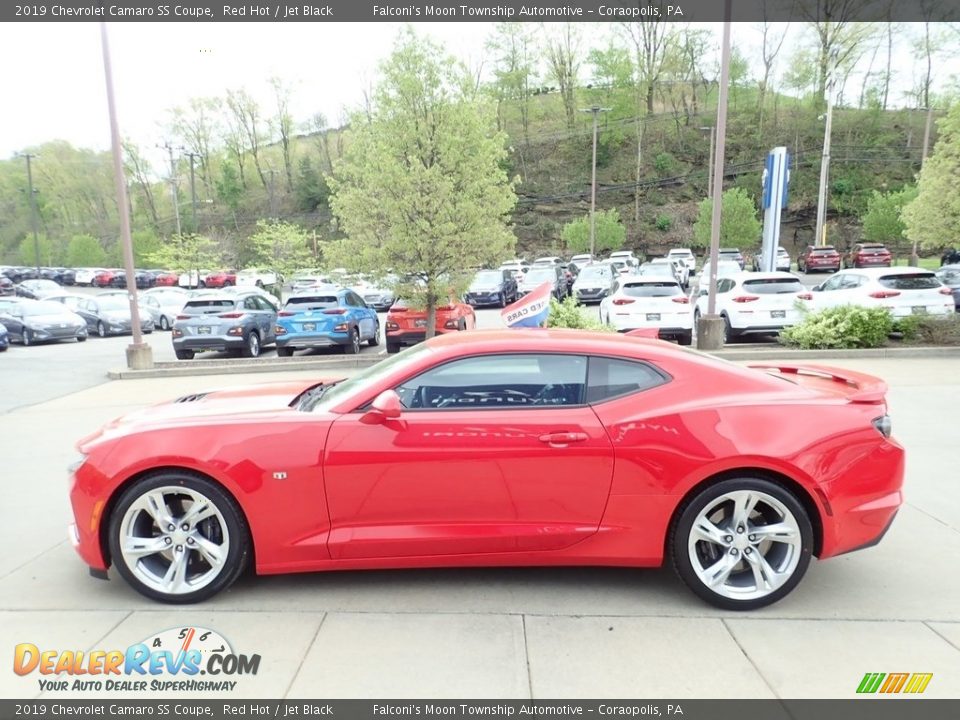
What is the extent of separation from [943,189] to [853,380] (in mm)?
12460

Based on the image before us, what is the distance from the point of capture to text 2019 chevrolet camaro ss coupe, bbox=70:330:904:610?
10.5ft

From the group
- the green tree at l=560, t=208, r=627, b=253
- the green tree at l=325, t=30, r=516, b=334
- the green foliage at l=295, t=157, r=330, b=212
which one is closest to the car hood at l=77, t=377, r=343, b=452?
the green tree at l=325, t=30, r=516, b=334

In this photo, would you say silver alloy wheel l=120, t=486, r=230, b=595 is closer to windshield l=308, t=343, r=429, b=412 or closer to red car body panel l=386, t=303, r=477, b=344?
windshield l=308, t=343, r=429, b=412

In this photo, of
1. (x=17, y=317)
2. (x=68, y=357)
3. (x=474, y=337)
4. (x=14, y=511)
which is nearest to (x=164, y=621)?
(x=474, y=337)

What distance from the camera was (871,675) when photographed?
2.74 meters

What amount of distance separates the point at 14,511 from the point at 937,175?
656 inches

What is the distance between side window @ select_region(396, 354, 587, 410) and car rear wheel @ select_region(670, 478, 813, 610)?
2.81 ft

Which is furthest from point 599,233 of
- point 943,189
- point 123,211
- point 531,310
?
point 531,310

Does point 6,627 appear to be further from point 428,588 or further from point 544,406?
point 544,406

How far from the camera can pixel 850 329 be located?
11594 millimetres

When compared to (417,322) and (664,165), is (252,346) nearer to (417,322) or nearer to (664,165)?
(417,322)

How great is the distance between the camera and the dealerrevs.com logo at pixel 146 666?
9.09 ft

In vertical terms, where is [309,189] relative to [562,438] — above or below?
above

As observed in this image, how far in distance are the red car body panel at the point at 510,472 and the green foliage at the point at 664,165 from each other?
203 ft
